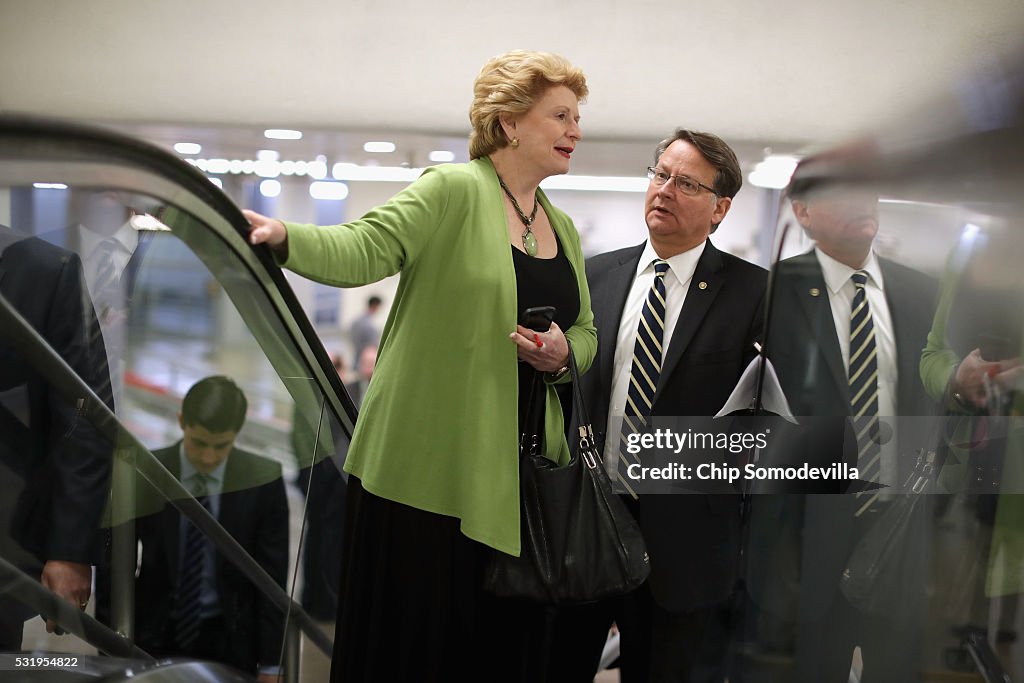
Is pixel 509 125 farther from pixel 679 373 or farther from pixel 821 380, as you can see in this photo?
pixel 821 380

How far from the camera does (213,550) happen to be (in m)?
2.05

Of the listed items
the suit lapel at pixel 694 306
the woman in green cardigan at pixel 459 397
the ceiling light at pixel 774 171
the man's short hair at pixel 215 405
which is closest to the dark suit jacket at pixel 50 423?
the man's short hair at pixel 215 405

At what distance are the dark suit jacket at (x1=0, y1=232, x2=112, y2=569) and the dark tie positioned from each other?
0.22 metres

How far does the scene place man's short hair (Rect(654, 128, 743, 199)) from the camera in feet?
8.87

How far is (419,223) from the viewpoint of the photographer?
190 cm

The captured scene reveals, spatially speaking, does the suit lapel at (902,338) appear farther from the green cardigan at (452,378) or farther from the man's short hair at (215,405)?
the man's short hair at (215,405)

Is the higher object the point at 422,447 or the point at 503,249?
the point at 503,249

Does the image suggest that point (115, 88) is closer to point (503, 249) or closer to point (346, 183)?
point (346, 183)

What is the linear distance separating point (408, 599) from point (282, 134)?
1788mm

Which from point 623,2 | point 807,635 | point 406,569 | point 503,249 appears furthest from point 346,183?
point 807,635

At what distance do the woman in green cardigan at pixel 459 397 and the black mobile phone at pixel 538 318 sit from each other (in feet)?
0.07

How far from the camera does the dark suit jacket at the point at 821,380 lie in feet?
7.37

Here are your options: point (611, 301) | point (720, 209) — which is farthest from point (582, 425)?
point (720, 209)

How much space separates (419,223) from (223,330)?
52cm
